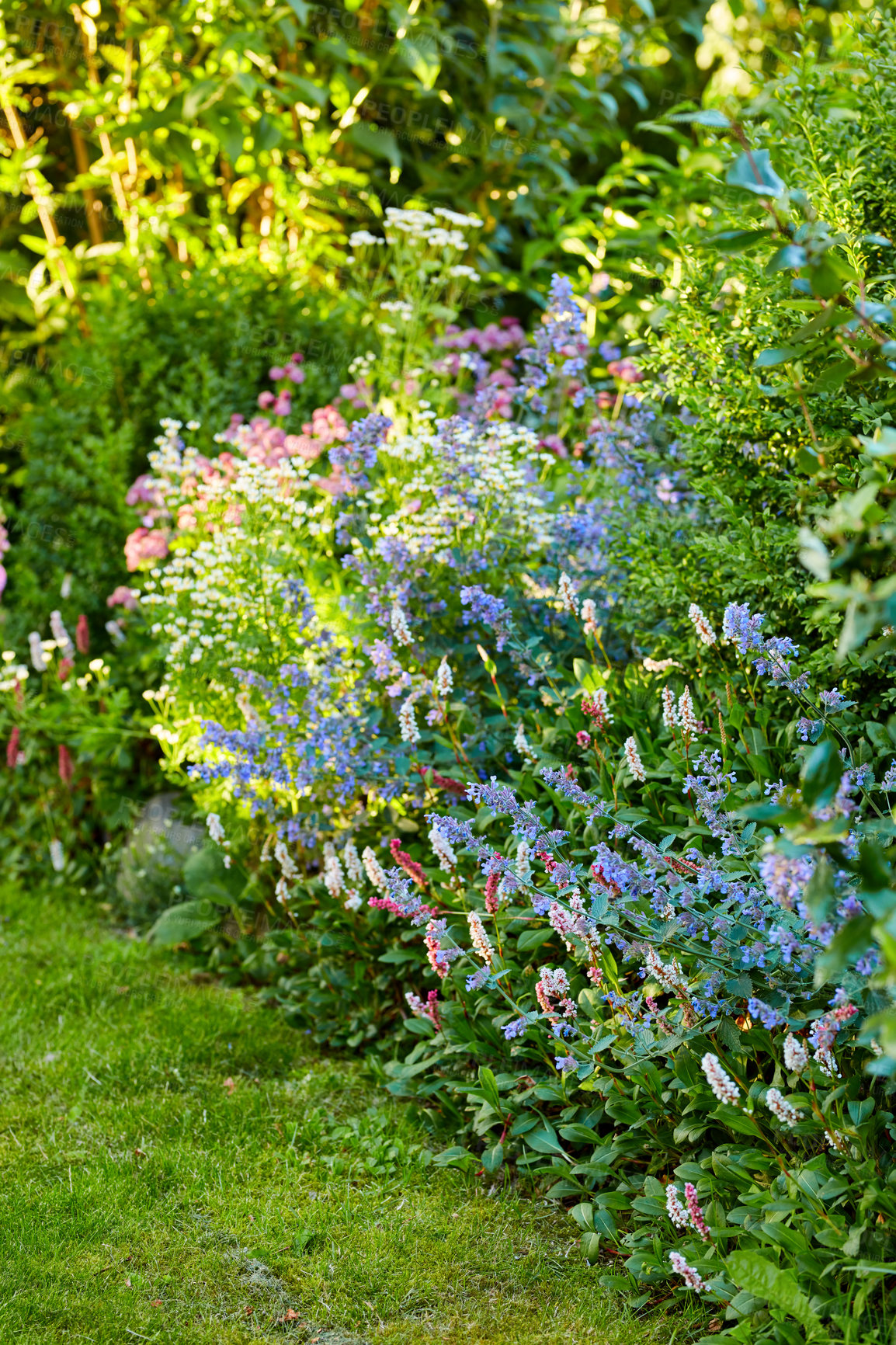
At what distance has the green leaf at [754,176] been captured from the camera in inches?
52.3

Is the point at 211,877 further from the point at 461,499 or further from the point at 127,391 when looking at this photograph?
the point at 127,391

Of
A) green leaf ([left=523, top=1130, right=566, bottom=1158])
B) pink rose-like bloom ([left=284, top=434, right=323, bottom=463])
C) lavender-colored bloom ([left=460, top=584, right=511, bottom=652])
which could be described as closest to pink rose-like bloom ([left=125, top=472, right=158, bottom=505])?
pink rose-like bloom ([left=284, top=434, right=323, bottom=463])

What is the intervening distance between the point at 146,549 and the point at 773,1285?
280cm

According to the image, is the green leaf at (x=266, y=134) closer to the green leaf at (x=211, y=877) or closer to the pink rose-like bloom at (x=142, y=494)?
the pink rose-like bloom at (x=142, y=494)

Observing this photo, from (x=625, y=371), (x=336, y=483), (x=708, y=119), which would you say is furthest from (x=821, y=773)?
(x=625, y=371)

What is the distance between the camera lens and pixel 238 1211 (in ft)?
7.58

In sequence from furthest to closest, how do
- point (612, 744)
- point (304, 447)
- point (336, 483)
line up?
point (304, 447), point (336, 483), point (612, 744)

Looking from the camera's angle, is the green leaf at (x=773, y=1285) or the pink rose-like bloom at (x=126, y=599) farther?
the pink rose-like bloom at (x=126, y=599)

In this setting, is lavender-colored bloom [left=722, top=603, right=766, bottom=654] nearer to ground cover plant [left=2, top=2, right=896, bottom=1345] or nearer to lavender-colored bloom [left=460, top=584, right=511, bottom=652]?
ground cover plant [left=2, top=2, right=896, bottom=1345]

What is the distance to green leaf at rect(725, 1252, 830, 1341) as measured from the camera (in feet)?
→ 5.81

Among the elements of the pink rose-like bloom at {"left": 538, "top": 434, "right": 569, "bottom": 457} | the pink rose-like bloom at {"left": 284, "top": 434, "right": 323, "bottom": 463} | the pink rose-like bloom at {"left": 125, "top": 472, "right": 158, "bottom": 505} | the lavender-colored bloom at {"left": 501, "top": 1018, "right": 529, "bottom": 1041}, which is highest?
the pink rose-like bloom at {"left": 284, "top": 434, "right": 323, "bottom": 463}

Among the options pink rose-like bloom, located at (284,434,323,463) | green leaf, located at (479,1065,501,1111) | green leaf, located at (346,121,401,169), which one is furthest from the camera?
green leaf, located at (346,121,401,169)

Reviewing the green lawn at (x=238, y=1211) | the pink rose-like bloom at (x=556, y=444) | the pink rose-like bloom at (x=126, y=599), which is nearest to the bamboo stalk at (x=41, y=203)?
the pink rose-like bloom at (x=126, y=599)

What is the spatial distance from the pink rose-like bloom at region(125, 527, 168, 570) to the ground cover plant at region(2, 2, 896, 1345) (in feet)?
0.04
